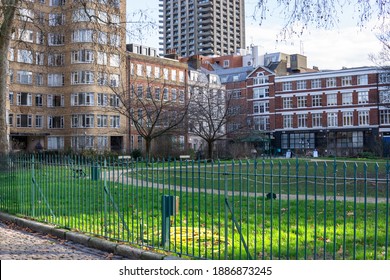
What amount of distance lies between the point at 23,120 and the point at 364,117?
152ft

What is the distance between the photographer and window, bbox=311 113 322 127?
76.9 meters

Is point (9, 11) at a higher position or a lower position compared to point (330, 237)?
higher

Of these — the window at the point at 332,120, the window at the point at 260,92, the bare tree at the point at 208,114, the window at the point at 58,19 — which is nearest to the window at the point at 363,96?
the window at the point at 332,120

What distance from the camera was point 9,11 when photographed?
67.7ft

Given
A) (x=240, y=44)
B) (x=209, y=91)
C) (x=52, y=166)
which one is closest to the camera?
(x=52, y=166)

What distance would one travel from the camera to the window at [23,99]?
5875 cm

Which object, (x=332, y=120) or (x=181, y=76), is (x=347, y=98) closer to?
(x=332, y=120)

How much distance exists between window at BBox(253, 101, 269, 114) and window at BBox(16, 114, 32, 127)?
38.1 metres

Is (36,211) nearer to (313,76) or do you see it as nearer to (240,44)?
(313,76)

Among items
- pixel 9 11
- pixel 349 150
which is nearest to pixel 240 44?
pixel 349 150

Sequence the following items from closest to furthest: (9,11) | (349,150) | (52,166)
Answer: (52,166) → (9,11) → (349,150)

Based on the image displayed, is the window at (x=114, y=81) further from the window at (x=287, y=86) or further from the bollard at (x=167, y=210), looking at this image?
the bollard at (x=167, y=210)

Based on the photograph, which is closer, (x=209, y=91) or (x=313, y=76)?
(x=209, y=91)

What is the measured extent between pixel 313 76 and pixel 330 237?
68644 millimetres
